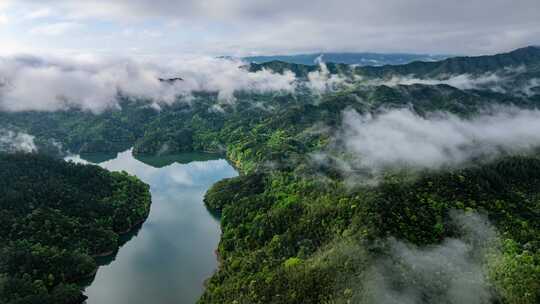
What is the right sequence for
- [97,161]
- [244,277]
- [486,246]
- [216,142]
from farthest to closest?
[216,142] < [97,161] < [486,246] < [244,277]

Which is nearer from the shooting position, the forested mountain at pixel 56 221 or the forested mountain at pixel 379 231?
the forested mountain at pixel 379 231

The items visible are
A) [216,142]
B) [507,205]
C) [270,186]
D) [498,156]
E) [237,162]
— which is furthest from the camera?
[216,142]

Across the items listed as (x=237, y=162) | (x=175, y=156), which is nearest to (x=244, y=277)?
(x=237, y=162)

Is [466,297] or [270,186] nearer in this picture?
[466,297]

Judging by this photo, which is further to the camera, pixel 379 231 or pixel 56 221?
pixel 56 221

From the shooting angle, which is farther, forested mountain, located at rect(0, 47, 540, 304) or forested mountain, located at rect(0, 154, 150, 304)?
forested mountain, located at rect(0, 154, 150, 304)

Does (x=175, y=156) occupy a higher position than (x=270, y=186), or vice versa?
(x=270, y=186)

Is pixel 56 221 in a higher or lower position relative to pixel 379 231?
lower

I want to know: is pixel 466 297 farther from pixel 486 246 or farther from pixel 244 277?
pixel 244 277
